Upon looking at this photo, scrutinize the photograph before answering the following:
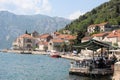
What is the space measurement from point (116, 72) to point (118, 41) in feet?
319

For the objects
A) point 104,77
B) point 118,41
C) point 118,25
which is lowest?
point 104,77

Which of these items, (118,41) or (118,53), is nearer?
(118,53)

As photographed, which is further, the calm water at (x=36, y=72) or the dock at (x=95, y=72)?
the calm water at (x=36, y=72)

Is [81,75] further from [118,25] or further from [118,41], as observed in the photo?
[118,25]

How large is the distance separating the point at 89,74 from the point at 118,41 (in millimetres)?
78912

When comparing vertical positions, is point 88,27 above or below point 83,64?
above

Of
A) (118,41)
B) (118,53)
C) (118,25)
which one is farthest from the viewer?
(118,25)

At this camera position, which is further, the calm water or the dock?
the calm water

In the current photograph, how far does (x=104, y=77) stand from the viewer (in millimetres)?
43281

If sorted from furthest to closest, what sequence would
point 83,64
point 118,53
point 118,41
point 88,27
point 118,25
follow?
point 88,27 < point 118,25 < point 118,41 < point 118,53 < point 83,64

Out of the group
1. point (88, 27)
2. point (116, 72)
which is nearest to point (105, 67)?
point (116, 72)

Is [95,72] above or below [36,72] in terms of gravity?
above

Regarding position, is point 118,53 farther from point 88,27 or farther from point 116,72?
point 88,27

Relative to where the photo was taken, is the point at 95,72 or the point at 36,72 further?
the point at 36,72
